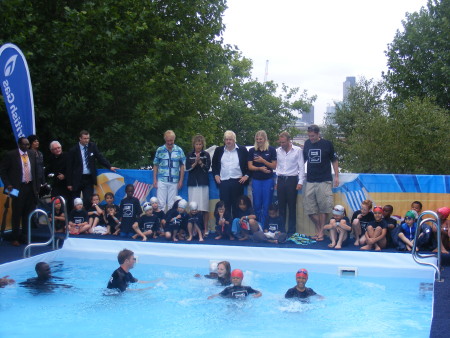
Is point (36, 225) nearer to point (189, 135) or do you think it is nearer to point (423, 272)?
point (423, 272)

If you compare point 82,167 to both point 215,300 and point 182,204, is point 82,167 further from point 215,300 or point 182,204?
point 215,300

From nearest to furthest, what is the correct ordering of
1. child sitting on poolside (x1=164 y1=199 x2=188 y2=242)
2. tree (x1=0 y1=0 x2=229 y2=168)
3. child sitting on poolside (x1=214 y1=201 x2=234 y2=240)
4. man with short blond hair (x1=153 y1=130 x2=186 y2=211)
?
1. child sitting on poolside (x1=214 y1=201 x2=234 y2=240)
2. child sitting on poolside (x1=164 y1=199 x2=188 y2=242)
3. man with short blond hair (x1=153 y1=130 x2=186 y2=211)
4. tree (x1=0 y1=0 x2=229 y2=168)

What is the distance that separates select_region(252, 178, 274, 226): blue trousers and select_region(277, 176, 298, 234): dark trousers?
0.60 ft

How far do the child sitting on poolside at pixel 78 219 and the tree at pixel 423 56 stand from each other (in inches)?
911

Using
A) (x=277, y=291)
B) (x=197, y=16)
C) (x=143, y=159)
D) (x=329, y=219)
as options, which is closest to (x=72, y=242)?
(x=277, y=291)

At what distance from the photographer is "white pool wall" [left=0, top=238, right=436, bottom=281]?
30.5 ft

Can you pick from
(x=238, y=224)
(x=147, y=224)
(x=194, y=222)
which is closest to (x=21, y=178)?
(x=147, y=224)

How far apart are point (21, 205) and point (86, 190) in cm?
147

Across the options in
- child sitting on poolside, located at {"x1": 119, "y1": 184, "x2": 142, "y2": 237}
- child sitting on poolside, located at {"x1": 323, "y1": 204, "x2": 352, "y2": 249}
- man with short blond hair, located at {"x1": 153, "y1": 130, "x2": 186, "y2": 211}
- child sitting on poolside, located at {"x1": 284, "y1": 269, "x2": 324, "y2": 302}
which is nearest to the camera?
child sitting on poolside, located at {"x1": 284, "y1": 269, "x2": 324, "y2": 302}

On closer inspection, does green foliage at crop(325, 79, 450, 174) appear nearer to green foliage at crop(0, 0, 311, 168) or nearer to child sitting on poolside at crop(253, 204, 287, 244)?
green foliage at crop(0, 0, 311, 168)

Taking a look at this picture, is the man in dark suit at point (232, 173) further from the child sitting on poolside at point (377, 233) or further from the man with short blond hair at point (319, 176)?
the child sitting on poolside at point (377, 233)

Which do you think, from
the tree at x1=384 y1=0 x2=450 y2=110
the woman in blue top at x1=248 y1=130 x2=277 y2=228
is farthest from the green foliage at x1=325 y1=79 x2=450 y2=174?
the woman in blue top at x1=248 y1=130 x2=277 y2=228

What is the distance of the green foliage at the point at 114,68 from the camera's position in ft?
48.5

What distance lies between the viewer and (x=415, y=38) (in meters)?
32.7
